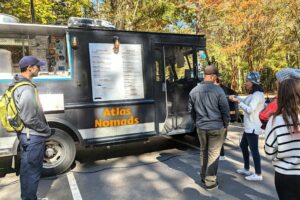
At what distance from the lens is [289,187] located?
232cm

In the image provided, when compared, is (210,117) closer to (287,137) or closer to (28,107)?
(287,137)

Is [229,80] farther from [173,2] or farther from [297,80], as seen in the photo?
[297,80]

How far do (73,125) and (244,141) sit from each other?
304cm

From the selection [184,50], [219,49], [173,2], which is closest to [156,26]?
[173,2]

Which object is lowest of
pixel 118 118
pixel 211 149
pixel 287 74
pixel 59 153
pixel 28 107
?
pixel 59 153

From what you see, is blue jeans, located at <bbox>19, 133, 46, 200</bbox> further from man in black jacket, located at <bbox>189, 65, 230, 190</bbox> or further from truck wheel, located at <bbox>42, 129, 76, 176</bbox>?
man in black jacket, located at <bbox>189, 65, 230, 190</bbox>

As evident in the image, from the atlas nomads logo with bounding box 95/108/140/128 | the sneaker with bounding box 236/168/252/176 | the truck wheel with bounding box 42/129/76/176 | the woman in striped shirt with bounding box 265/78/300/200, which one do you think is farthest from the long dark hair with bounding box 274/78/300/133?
the truck wheel with bounding box 42/129/76/176

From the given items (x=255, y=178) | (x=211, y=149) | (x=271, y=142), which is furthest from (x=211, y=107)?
(x=271, y=142)

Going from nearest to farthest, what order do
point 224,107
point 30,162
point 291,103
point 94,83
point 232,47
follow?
point 291,103 < point 30,162 < point 224,107 < point 94,83 < point 232,47

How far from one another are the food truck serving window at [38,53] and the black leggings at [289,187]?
428cm

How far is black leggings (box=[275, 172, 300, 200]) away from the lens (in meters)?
2.31

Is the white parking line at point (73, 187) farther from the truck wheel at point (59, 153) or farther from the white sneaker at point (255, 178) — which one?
the white sneaker at point (255, 178)

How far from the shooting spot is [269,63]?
2870 centimetres

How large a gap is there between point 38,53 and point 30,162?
2.63m
